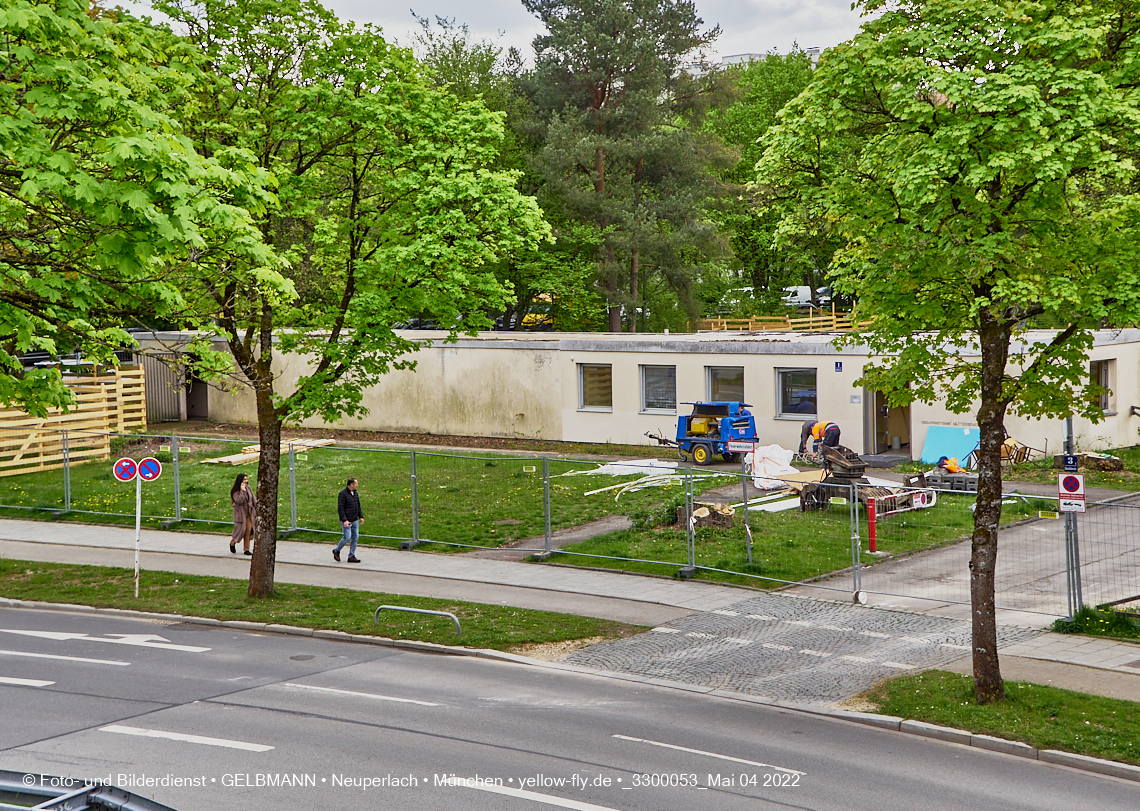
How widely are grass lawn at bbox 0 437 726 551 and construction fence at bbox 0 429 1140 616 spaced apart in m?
0.06

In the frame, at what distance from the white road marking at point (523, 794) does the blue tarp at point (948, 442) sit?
2153cm

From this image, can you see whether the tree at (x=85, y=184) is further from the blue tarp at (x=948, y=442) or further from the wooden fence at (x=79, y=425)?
the blue tarp at (x=948, y=442)

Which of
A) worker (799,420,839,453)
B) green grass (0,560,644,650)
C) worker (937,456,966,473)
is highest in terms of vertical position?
worker (799,420,839,453)

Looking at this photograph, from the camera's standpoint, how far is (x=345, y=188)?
17172 millimetres

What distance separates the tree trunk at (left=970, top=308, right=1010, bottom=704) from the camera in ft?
37.2

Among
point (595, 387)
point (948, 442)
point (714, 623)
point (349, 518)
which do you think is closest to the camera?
point (714, 623)

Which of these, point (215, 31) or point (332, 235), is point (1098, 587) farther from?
point (215, 31)

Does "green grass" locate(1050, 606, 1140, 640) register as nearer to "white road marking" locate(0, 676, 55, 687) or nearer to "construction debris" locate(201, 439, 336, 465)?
"white road marking" locate(0, 676, 55, 687)

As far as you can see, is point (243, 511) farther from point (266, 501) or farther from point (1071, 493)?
point (1071, 493)

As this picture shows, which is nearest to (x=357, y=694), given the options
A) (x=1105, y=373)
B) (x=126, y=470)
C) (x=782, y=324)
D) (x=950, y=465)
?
(x=126, y=470)

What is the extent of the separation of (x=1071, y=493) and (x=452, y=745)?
901 centimetres

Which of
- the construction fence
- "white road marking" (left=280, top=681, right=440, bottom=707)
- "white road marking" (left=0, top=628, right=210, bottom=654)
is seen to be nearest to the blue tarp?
the construction fence

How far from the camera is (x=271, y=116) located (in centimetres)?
1563

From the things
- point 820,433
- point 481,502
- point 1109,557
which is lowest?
point 1109,557
